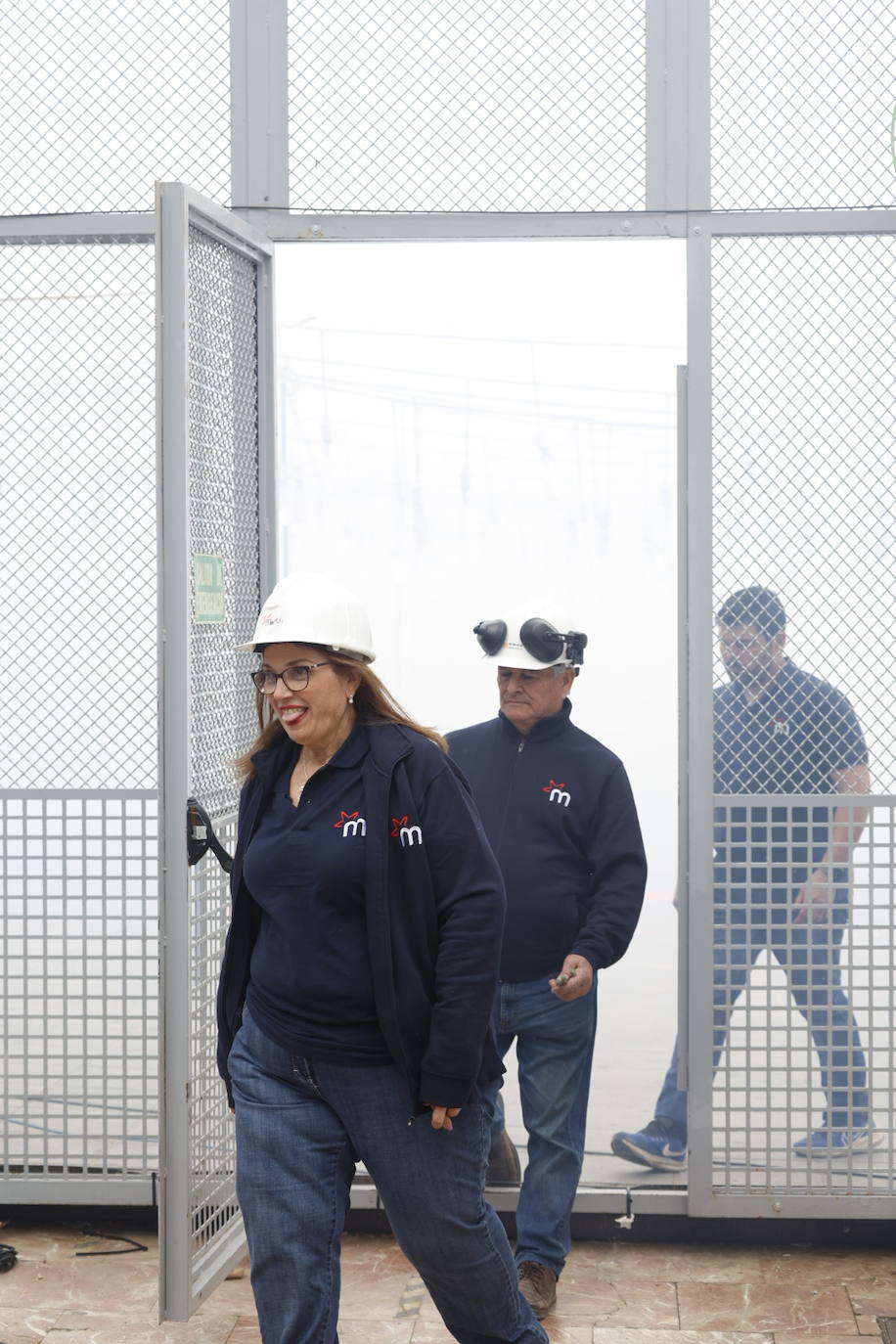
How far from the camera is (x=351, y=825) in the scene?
2746mm

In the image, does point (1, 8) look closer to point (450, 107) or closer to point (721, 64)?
point (450, 107)

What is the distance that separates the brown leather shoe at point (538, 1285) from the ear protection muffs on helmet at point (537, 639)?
1.49 metres

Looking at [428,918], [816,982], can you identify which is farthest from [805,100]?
[428,918]

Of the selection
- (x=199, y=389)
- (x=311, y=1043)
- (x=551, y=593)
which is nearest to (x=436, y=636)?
(x=551, y=593)

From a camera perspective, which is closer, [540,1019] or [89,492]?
[540,1019]

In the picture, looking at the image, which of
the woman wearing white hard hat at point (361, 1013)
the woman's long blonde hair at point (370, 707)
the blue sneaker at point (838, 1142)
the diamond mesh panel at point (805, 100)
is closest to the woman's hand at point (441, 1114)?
the woman wearing white hard hat at point (361, 1013)

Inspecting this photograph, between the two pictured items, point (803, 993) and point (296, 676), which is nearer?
point (296, 676)

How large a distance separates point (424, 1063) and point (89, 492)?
227 cm

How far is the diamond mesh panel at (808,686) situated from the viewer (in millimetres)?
4180

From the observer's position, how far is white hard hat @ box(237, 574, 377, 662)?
9.20 ft

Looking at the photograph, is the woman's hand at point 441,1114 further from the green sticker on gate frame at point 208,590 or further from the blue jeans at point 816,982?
the blue jeans at point 816,982

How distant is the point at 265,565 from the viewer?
427cm

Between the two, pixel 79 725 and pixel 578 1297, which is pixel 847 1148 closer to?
pixel 578 1297

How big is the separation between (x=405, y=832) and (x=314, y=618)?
418mm
